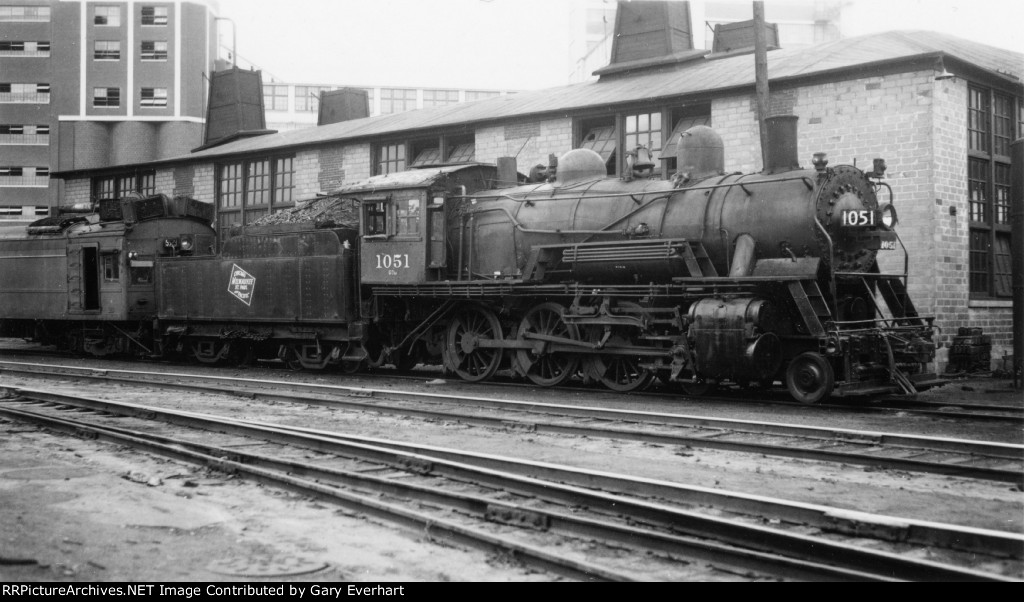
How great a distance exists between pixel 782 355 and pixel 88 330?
1526 centimetres

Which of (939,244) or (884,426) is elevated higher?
(939,244)

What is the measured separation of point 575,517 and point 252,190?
2417 centimetres

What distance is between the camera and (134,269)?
18062mm

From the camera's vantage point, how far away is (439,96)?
73.8 m

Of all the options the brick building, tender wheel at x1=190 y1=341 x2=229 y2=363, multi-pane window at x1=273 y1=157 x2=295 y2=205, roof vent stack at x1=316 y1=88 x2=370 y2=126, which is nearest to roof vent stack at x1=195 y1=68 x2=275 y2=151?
roof vent stack at x1=316 y1=88 x2=370 y2=126

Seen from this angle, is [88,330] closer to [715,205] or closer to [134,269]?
[134,269]

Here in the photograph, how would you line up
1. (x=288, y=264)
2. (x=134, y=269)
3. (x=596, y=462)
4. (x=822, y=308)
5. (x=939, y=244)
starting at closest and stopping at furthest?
(x=596, y=462), (x=822, y=308), (x=939, y=244), (x=288, y=264), (x=134, y=269)

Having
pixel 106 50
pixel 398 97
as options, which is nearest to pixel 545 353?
pixel 106 50

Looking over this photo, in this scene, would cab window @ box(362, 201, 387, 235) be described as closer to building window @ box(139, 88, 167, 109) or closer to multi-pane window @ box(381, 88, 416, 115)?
building window @ box(139, 88, 167, 109)

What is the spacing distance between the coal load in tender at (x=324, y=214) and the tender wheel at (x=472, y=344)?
9.38 feet

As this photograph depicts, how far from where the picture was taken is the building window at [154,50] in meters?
52.1

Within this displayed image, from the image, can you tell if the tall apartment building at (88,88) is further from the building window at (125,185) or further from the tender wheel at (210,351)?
the tender wheel at (210,351)

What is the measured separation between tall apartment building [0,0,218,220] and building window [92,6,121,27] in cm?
6
